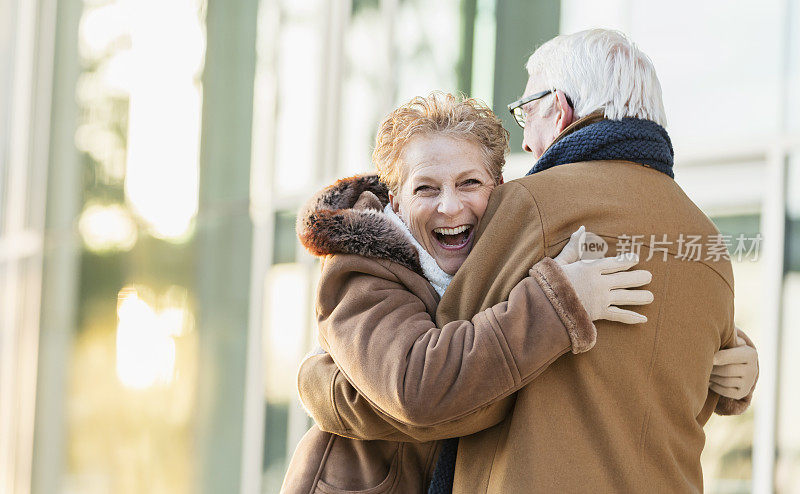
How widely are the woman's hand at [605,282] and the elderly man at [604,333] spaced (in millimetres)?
32

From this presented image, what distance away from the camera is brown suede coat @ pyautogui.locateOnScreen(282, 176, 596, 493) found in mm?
1795

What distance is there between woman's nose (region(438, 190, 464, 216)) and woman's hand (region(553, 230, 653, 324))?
0.29m

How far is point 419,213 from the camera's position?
7.01ft

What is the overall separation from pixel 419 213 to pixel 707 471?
2220 millimetres

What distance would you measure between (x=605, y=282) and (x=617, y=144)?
33cm

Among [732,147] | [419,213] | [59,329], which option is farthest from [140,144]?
[419,213]

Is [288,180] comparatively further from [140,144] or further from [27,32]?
[27,32]

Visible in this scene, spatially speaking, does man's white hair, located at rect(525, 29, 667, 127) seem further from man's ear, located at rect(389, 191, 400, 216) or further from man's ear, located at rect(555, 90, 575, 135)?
man's ear, located at rect(389, 191, 400, 216)

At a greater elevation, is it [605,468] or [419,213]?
[419,213]

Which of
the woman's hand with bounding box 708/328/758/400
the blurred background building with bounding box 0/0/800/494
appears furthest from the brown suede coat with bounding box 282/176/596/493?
the blurred background building with bounding box 0/0/800/494

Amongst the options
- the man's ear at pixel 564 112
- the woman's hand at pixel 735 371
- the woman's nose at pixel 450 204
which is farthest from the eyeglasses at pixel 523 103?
the woman's hand at pixel 735 371

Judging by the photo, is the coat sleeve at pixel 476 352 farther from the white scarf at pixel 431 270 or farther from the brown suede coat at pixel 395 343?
the white scarf at pixel 431 270

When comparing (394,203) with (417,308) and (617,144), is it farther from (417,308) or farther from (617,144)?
(617,144)

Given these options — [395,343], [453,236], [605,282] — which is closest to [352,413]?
[395,343]
